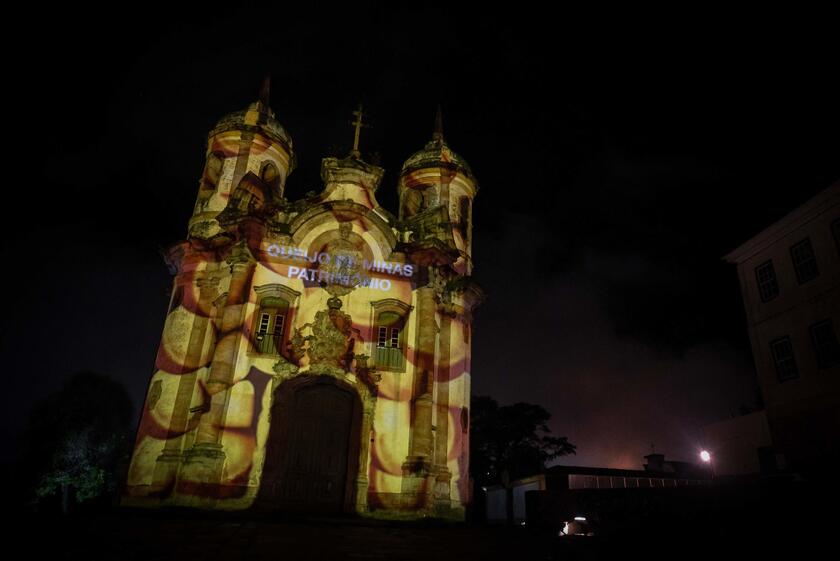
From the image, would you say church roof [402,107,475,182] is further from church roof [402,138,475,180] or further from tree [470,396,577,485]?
tree [470,396,577,485]

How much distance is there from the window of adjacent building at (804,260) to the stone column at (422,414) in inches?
515

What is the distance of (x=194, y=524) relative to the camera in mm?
10648

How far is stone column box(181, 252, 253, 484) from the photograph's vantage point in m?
15.0

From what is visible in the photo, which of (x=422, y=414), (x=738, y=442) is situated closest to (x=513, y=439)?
(x=738, y=442)

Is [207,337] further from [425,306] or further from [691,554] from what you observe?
[691,554]

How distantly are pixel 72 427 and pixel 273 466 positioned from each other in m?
26.5

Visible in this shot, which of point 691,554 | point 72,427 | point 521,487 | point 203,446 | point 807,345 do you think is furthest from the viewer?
point 72,427

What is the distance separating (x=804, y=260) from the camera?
62.0 feet

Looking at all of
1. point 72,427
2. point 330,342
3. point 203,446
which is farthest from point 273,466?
point 72,427

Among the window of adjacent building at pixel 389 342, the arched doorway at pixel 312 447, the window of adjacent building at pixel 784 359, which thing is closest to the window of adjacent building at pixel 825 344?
the window of adjacent building at pixel 784 359

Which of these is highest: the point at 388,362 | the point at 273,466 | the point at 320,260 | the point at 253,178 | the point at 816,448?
the point at 253,178

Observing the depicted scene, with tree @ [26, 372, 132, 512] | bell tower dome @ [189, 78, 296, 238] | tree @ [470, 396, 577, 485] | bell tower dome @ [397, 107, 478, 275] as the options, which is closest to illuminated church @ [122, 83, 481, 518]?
bell tower dome @ [189, 78, 296, 238]

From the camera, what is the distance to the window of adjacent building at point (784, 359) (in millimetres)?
18797

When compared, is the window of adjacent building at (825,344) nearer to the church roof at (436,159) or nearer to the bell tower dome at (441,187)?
the bell tower dome at (441,187)
